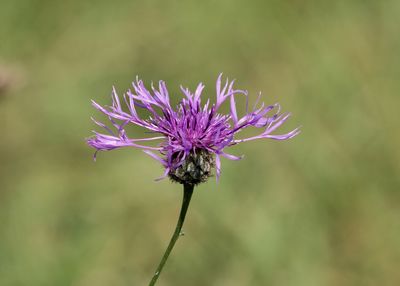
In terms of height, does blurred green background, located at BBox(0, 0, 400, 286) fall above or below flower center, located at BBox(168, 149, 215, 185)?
above

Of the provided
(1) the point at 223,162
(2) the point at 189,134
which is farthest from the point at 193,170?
(1) the point at 223,162

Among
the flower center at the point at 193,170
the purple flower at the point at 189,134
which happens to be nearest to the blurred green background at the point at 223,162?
the purple flower at the point at 189,134

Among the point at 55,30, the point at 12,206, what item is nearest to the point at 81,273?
the point at 12,206

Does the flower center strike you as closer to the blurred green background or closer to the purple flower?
the purple flower

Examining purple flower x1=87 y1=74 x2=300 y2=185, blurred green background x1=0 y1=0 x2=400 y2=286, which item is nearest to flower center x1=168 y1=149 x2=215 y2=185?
purple flower x1=87 y1=74 x2=300 y2=185

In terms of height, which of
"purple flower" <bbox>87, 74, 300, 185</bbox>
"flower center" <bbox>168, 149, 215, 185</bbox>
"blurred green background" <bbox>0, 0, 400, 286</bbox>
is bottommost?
"flower center" <bbox>168, 149, 215, 185</bbox>

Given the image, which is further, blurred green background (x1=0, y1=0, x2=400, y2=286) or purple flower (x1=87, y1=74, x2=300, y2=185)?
blurred green background (x1=0, y1=0, x2=400, y2=286)

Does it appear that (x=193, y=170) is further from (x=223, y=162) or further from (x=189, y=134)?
(x=223, y=162)
